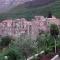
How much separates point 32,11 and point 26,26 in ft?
1.19

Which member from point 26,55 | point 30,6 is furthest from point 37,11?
point 26,55

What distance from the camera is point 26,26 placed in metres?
7.11

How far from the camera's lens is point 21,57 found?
226 inches

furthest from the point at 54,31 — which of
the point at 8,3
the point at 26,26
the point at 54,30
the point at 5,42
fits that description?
the point at 5,42

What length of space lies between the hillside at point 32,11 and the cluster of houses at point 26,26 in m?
0.11

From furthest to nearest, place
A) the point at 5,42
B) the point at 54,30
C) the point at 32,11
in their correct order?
the point at 54,30 < the point at 32,11 < the point at 5,42

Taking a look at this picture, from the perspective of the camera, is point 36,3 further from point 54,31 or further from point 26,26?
point 54,31

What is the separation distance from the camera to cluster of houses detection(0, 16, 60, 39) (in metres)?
6.97

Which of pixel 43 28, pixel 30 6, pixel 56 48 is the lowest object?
pixel 56 48

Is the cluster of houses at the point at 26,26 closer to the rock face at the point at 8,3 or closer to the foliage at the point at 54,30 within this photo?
the foliage at the point at 54,30

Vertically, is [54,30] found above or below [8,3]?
below

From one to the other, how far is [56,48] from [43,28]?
1.80 feet

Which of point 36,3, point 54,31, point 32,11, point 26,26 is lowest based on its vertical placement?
point 54,31

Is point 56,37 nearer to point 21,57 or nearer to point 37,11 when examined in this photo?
point 37,11
